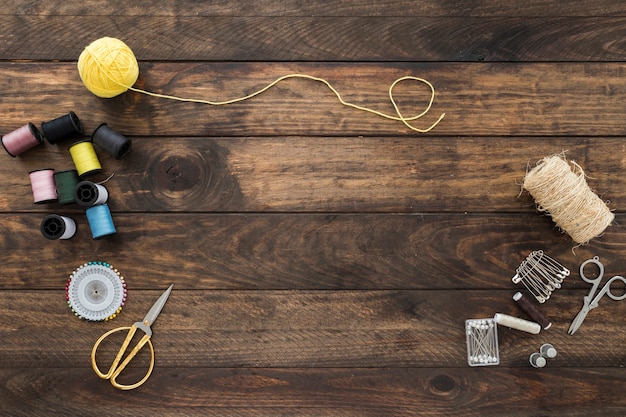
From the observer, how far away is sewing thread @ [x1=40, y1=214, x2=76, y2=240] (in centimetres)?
146

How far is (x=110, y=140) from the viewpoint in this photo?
1.49m

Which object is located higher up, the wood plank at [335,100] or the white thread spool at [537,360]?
the wood plank at [335,100]

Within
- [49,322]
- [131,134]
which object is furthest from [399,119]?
[49,322]

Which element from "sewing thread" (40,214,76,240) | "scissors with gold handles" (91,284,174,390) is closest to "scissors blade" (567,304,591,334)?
"scissors with gold handles" (91,284,174,390)

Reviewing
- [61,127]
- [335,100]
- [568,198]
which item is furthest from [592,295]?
[61,127]

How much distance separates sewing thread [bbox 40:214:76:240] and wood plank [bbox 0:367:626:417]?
1.30ft

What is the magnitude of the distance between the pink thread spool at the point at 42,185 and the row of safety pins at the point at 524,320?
4.06 feet

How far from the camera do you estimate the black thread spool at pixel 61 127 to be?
150 centimetres

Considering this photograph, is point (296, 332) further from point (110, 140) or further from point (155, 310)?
point (110, 140)

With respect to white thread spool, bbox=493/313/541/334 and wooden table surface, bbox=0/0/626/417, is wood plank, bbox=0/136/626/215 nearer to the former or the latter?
wooden table surface, bbox=0/0/626/417

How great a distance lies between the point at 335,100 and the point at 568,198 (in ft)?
2.29

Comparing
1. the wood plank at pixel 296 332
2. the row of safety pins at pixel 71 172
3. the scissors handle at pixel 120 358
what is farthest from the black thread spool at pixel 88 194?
the scissors handle at pixel 120 358

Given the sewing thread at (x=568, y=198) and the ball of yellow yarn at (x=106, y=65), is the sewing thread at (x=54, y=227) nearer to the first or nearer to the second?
the ball of yellow yarn at (x=106, y=65)

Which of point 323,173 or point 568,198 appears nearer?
point 568,198
